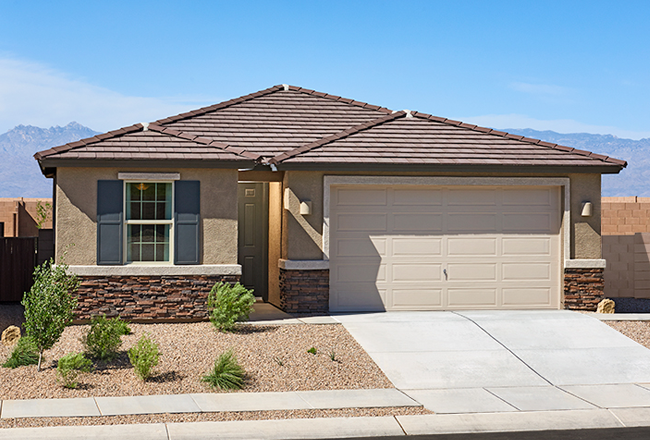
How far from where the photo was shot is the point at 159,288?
1277cm

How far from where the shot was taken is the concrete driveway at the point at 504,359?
9.22 meters

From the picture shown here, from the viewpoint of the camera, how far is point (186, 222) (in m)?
12.8

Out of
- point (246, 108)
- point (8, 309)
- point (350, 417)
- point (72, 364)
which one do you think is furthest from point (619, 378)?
point (8, 309)

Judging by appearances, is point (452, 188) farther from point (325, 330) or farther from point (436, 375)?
point (436, 375)

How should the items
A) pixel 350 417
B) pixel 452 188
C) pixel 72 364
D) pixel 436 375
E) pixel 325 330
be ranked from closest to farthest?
pixel 350 417
pixel 72 364
pixel 436 375
pixel 325 330
pixel 452 188

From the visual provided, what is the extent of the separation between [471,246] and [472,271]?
0.51 m

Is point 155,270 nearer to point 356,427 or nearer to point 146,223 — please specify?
point 146,223

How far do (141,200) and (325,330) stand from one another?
4.07 m

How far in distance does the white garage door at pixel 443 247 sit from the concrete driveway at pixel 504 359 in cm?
61

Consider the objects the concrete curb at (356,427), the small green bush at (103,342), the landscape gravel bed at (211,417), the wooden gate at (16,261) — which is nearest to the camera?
the concrete curb at (356,427)

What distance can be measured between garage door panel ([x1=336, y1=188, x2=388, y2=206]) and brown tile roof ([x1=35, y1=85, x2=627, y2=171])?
2.33 ft

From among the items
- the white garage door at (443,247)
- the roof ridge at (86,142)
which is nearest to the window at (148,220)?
the roof ridge at (86,142)

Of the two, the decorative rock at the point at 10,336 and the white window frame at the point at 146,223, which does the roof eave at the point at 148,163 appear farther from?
the decorative rock at the point at 10,336

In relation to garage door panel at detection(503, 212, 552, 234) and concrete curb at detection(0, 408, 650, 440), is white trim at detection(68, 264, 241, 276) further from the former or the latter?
garage door panel at detection(503, 212, 552, 234)
